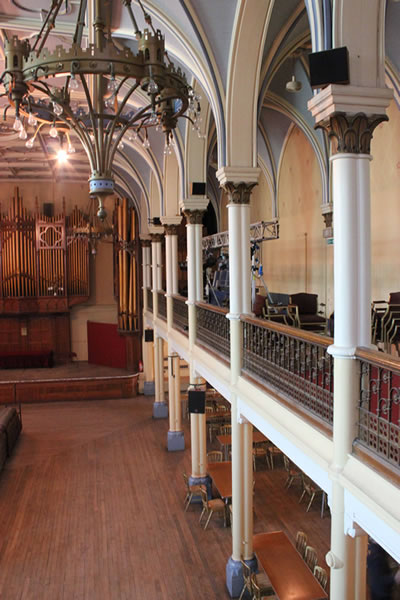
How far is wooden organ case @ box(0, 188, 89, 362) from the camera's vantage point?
1989 cm

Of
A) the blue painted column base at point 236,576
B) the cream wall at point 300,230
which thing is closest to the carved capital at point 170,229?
the cream wall at point 300,230

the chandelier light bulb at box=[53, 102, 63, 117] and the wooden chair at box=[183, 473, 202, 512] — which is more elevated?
the chandelier light bulb at box=[53, 102, 63, 117]

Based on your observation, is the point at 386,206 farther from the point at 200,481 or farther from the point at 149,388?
the point at 149,388

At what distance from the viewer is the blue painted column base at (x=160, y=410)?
54.2 ft

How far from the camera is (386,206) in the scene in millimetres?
10406

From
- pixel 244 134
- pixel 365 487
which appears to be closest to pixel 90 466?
pixel 244 134

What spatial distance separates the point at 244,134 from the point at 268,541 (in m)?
5.76

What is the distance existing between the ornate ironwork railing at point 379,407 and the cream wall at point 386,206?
21.7 feet

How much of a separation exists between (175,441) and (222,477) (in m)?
4.03

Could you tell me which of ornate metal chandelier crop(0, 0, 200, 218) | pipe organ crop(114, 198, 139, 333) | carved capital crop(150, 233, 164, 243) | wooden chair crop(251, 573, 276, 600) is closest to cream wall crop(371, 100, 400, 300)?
wooden chair crop(251, 573, 276, 600)

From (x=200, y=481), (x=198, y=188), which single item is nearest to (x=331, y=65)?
(x=198, y=188)

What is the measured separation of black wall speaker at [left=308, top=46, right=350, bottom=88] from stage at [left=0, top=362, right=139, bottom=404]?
634 inches

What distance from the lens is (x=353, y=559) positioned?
4.39 metres

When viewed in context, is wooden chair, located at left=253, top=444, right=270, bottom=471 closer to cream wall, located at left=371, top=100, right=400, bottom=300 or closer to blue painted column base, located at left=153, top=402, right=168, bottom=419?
→ cream wall, located at left=371, top=100, right=400, bottom=300
